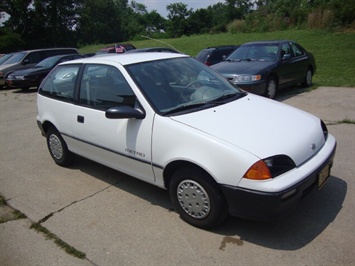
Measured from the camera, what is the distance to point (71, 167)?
509 centimetres

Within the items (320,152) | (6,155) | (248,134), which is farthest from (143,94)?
(6,155)

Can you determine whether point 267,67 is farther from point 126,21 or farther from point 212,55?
point 126,21

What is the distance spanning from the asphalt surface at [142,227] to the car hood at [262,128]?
0.68 meters

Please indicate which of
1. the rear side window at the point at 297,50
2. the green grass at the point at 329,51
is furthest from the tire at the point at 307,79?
the rear side window at the point at 297,50

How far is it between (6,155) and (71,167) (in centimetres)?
158

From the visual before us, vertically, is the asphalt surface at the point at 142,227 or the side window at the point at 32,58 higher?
the asphalt surface at the point at 142,227

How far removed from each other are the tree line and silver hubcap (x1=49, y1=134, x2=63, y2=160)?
22304mm

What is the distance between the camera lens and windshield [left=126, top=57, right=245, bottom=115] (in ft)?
11.7

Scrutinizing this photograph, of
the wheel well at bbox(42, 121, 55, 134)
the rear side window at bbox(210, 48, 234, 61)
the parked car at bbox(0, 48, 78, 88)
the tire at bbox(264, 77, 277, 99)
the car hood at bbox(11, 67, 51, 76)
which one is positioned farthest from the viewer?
the parked car at bbox(0, 48, 78, 88)

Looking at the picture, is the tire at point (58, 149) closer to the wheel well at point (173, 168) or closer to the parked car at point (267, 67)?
the wheel well at point (173, 168)

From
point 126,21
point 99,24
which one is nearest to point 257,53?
point 99,24

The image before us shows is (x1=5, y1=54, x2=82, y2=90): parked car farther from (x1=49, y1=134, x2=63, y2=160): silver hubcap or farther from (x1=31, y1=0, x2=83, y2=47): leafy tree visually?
Answer: (x1=31, y1=0, x2=83, y2=47): leafy tree

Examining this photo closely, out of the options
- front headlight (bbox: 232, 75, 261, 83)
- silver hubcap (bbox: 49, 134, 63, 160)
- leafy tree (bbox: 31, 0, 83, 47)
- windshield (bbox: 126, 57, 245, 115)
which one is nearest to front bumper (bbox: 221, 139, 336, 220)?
windshield (bbox: 126, 57, 245, 115)

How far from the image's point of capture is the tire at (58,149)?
16.1 feet
